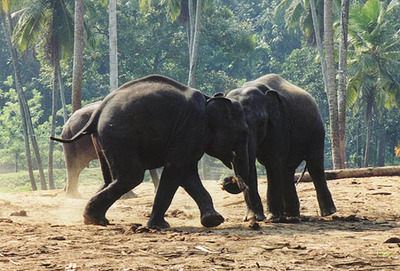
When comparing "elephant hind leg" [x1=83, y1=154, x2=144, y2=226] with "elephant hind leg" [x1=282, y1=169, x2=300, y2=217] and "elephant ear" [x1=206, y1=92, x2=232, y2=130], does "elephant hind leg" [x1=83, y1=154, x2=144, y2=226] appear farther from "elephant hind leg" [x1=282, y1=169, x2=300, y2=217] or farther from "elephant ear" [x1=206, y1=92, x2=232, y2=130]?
"elephant hind leg" [x1=282, y1=169, x2=300, y2=217]

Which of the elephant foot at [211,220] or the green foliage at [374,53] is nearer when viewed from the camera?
the elephant foot at [211,220]

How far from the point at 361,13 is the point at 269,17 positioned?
18.3m

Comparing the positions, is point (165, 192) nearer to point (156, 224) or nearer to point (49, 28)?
point (156, 224)

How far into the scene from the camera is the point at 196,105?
793 centimetres

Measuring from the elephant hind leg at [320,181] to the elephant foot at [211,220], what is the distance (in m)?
2.29

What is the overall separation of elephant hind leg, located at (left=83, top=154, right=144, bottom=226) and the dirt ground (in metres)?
0.19

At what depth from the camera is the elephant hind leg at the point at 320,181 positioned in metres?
9.48

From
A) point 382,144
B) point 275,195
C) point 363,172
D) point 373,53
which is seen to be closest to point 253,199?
point 275,195

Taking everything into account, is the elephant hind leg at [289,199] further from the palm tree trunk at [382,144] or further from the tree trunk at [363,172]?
the palm tree trunk at [382,144]

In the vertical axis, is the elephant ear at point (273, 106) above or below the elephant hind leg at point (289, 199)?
above

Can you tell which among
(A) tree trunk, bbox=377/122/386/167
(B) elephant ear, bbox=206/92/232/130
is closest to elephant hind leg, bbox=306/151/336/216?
(B) elephant ear, bbox=206/92/232/130

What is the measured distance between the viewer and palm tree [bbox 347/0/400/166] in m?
31.9

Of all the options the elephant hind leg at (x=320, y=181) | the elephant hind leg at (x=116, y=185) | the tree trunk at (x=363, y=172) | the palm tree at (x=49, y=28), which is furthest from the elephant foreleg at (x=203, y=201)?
the palm tree at (x=49, y=28)

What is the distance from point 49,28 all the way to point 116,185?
18.7 m
